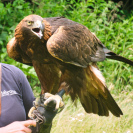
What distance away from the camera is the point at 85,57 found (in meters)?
2.54

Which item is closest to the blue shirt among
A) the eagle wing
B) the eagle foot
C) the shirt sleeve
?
the shirt sleeve

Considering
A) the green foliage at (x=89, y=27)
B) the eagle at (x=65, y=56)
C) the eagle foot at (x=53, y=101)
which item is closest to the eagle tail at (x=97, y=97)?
the eagle at (x=65, y=56)

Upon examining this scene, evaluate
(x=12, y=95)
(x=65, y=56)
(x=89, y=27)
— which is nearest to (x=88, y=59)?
(x=65, y=56)

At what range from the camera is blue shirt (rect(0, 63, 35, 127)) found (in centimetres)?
178

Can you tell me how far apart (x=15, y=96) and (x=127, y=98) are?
7.42 ft

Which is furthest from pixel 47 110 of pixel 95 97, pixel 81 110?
pixel 81 110

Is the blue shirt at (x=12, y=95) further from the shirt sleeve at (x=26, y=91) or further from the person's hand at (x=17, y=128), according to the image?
the person's hand at (x=17, y=128)

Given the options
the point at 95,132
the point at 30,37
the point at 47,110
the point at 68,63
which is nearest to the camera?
the point at 47,110

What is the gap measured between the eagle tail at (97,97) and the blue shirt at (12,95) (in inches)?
31.0

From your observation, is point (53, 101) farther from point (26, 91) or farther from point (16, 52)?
point (16, 52)

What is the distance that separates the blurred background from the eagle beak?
148 centimetres

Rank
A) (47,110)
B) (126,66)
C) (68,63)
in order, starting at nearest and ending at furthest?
(47,110) < (68,63) < (126,66)

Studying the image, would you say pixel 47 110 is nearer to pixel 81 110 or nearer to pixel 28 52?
pixel 28 52

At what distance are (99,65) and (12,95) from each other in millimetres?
3090
